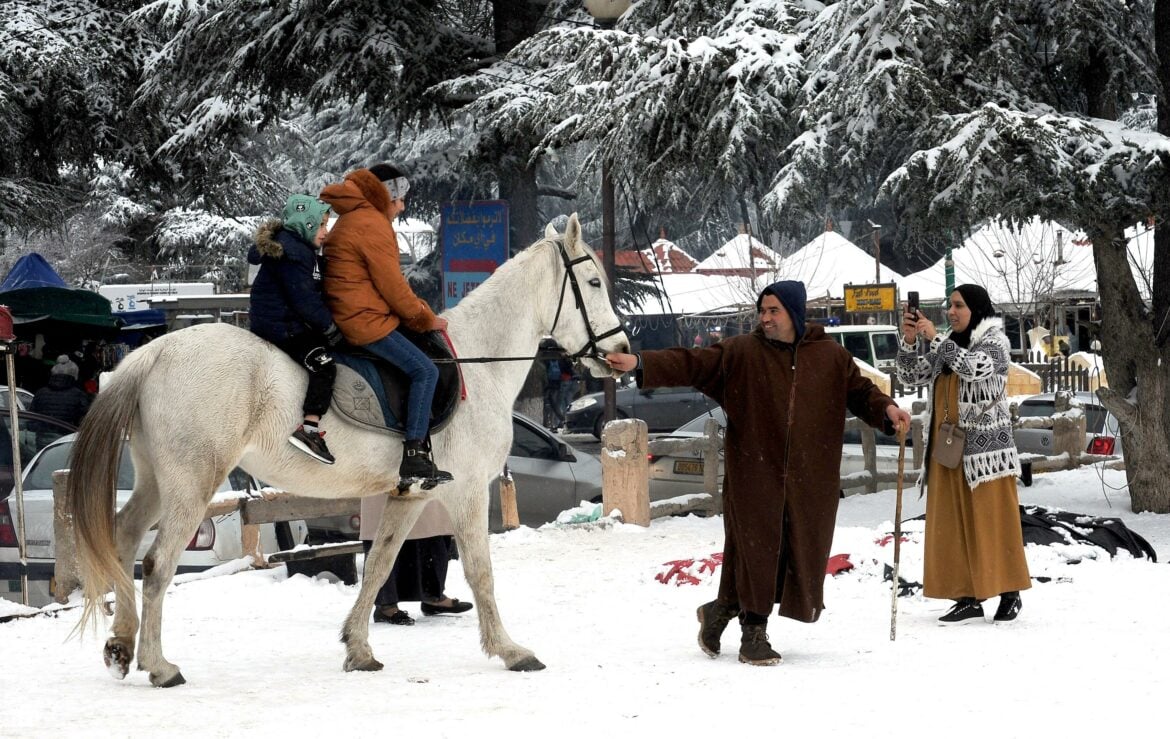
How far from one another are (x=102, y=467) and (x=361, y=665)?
5.21 feet

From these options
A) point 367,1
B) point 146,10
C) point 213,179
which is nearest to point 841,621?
point 367,1

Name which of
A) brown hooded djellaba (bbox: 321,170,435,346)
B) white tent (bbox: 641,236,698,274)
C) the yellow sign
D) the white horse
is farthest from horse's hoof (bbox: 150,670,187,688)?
white tent (bbox: 641,236,698,274)

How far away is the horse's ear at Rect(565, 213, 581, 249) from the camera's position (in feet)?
23.0

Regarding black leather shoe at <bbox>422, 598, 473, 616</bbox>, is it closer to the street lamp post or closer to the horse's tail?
the horse's tail

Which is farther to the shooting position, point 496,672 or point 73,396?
point 73,396

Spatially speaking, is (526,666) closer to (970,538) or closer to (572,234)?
(572,234)

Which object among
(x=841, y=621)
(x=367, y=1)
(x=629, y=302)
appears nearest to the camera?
(x=841, y=621)

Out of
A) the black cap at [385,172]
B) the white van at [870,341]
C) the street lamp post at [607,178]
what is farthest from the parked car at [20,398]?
the white van at [870,341]

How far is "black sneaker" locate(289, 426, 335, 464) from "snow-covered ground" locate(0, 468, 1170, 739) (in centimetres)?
110

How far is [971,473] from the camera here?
7.99m

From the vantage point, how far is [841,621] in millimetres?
8219

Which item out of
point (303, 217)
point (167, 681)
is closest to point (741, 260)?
point (303, 217)

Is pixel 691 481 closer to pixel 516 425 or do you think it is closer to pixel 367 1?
pixel 516 425

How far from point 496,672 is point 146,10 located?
15590 mm
